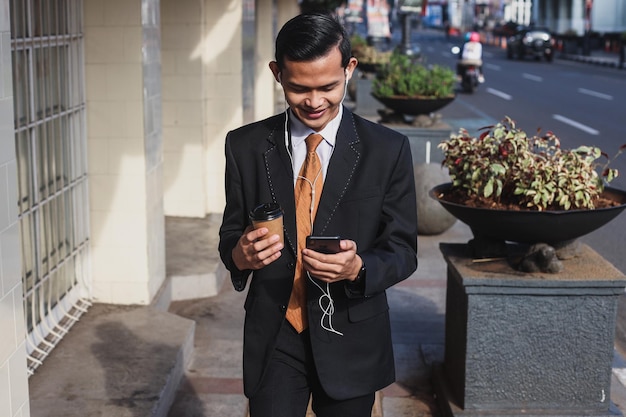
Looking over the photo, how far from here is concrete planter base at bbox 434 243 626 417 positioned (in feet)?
15.5

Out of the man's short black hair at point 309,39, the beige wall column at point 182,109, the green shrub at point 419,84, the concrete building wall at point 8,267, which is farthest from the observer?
the green shrub at point 419,84

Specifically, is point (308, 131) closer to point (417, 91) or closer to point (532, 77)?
point (417, 91)

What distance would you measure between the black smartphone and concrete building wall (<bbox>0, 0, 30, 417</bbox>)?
4.81 ft

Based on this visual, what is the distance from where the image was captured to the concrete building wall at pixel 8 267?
146 inches

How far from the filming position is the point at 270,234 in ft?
9.04

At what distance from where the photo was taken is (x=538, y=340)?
4.78 metres

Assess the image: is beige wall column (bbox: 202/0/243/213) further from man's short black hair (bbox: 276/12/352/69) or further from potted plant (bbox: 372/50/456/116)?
man's short black hair (bbox: 276/12/352/69)

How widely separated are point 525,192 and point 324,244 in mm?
2285

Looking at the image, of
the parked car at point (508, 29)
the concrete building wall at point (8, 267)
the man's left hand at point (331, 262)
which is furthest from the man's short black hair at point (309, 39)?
the parked car at point (508, 29)

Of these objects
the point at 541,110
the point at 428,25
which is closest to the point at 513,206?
the point at 541,110

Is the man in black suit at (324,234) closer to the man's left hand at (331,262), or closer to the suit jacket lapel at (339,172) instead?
the suit jacket lapel at (339,172)

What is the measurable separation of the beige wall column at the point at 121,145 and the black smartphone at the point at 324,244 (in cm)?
379

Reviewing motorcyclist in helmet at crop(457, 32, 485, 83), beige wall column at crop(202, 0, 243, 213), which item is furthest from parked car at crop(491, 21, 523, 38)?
beige wall column at crop(202, 0, 243, 213)

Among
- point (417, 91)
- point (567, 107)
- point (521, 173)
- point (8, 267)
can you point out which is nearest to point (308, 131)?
point (8, 267)
